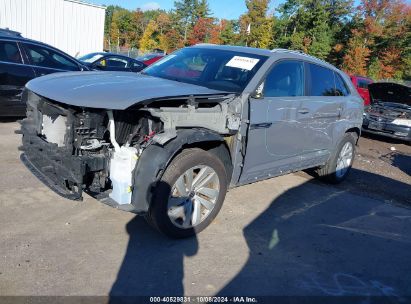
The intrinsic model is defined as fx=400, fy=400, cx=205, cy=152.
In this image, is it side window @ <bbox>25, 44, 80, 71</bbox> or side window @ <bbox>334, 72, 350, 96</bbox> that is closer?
side window @ <bbox>334, 72, 350, 96</bbox>

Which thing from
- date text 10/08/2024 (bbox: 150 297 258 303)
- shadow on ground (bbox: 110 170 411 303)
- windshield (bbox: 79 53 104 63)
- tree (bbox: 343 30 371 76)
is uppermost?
tree (bbox: 343 30 371 76)

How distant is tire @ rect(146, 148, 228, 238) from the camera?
136 inches

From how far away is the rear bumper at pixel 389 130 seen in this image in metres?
10.1

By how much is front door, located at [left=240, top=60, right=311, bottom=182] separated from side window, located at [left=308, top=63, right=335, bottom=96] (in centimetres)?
25

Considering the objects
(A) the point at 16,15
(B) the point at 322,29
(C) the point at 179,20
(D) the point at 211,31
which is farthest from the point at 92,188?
(C) the point at 179,20

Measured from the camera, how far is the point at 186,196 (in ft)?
12.2

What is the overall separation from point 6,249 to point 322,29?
165ft

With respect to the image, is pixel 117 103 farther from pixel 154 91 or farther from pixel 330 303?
pixel 330 303

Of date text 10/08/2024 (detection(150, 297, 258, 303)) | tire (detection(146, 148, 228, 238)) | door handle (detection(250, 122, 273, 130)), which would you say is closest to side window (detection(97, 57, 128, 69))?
door handle (detection(250, 122, 273, 130))

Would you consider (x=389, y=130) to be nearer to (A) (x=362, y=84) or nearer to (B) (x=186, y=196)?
(A) (x=362, y=84)

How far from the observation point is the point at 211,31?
187ft

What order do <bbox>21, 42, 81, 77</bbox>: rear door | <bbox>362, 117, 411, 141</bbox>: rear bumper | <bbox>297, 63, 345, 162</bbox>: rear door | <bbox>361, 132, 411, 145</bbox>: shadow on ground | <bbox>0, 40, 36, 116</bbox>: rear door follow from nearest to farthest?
<bbox>297, 63, 345, 162</bbox>: rear door → <bbox>0, 40, 36, 116</bbox>: rear door → <bbox>21, 42, 81, 77</bbox>: rear door → <bbox>362, 117, 411, 141</bbox>: rear bumper → <bbox>361, 132, 411, 145</bbox>: shadow on ground

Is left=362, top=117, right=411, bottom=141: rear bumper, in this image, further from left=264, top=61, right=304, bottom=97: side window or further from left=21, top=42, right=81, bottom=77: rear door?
left=21, top=42, right=81, bottom=77: rear door

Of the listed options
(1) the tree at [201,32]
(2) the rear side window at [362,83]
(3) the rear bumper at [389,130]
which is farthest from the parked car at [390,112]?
(1) the tree at [201,32]
